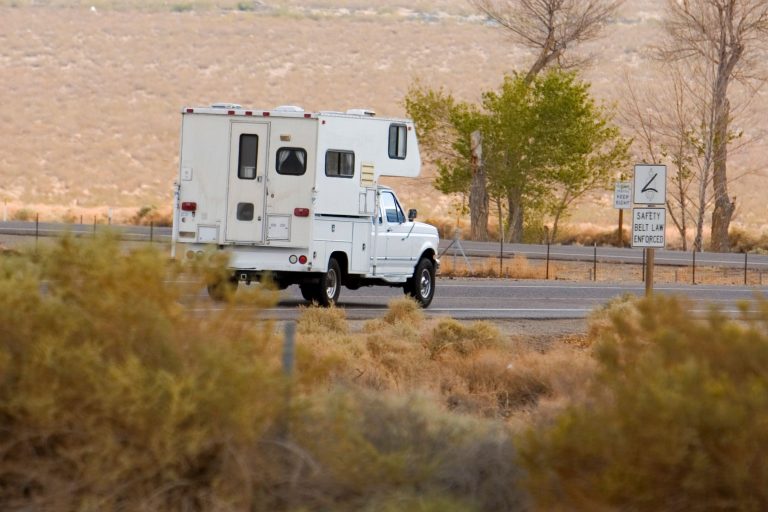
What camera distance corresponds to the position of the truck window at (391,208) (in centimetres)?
2164

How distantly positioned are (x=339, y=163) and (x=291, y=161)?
29.3 inches

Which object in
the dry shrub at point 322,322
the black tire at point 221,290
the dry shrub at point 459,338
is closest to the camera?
the black tire at point 221,290

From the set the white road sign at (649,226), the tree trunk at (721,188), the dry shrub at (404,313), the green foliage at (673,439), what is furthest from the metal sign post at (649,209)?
the tree trunk at (721,188)

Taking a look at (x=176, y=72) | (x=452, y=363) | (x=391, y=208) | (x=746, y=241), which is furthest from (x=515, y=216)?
(x=176, y=72)

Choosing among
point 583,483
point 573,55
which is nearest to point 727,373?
point 583,483

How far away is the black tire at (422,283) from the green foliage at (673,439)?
16.0 metres

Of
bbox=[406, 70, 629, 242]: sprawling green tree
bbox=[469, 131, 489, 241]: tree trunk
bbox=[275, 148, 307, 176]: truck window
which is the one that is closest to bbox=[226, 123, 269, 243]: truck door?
bbox=[275, 148, 307, 176]: truck window

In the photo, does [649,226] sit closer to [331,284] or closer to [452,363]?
[331,284]

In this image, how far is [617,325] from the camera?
7.27 meters

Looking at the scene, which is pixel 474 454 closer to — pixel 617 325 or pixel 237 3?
pixel 617 325

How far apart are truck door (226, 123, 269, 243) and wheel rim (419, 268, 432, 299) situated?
358 centimetres

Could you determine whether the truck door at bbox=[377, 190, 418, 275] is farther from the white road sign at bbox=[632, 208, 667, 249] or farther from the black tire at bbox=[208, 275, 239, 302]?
the black tire at bbox=[208, 275, 239, 302]

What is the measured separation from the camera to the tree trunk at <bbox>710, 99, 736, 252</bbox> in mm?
50469

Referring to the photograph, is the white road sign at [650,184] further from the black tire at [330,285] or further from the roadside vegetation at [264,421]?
the roadside vegetation at [264,421]
